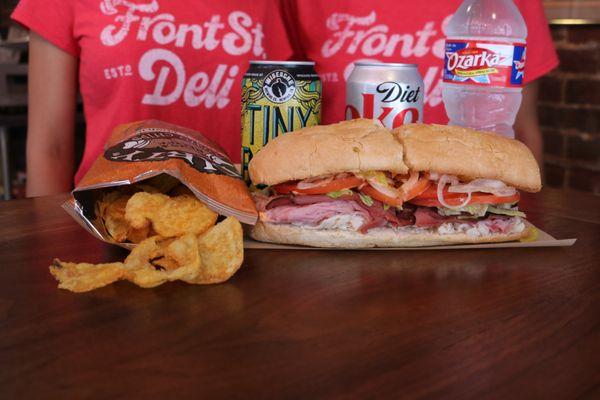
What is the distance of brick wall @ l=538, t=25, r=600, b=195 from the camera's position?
121 inches

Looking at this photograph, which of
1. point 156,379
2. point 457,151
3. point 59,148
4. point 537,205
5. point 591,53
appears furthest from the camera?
point 591,53

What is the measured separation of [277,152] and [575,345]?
1.86ft

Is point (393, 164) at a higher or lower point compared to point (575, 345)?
higher

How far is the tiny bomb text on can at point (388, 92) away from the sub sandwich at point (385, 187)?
0.12 meters

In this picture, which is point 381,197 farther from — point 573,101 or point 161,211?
point 573,101

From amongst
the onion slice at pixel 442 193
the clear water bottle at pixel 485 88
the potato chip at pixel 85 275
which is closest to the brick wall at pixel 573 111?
the clear water bottle at pixel 485 88

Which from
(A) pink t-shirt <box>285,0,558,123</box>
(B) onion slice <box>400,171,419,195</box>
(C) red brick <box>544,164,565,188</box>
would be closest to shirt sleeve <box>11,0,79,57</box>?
(A) pink t-shirt <box>285,0,558,123</box>

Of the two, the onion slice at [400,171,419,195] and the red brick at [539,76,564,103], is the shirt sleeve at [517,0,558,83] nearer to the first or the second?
the red brick at [539,76,564,103]

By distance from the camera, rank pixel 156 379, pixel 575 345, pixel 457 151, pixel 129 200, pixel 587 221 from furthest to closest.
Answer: pixel 587 221
pixel 457 151
pixel 129 200
pixel 575 345
pixel 156 379

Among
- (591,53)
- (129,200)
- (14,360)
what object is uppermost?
(591,53)

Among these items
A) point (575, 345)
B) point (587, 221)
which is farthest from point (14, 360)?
point (587, 221)

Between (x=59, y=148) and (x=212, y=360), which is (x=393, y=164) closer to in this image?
(x=212, y=360)

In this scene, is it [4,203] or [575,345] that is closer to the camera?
[575,345]

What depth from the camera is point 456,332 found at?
808 mm
